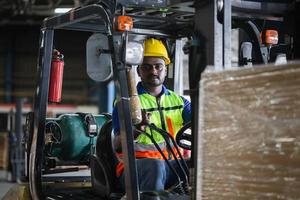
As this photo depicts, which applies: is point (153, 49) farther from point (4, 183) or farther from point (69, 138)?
point (4, 183)

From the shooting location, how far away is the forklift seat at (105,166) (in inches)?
143

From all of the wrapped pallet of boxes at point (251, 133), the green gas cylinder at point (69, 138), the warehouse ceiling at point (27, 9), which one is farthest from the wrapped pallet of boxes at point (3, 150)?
the wrapped pallet of boxes at point (251, 133)

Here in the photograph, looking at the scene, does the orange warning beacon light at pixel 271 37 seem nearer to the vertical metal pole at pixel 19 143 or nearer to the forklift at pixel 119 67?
the forklift at pixel 119 67

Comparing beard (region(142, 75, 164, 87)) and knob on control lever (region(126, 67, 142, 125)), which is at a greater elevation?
beard (region(142, 75, 164, 87))

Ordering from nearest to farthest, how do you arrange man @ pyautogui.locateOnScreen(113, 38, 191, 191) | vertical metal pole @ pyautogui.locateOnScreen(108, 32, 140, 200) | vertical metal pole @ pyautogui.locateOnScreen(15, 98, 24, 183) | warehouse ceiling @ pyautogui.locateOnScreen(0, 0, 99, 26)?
vertical metal pole @ pyautogui.locateOnScreen(108, 32, 140, 200) → man @ pyautogui.locateOnScreen(113, 38, 191, 191) → vertical metal pole @ pyautogui.locateOnScreen(15, 98, 24, 183) → warehouse ceiling @ pyautogui.locateOnScreen(0, 0, 99, 26)

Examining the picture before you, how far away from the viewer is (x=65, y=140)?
4594 millimetres

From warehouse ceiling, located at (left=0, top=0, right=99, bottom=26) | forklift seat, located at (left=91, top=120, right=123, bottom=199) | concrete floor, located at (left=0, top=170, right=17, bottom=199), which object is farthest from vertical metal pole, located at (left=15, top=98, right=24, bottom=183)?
forklift seat, located at (left=91, top=120, right=123, bottom=199)

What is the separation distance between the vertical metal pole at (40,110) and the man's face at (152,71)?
2.28 ft

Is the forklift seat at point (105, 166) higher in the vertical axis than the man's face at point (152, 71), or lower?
lower

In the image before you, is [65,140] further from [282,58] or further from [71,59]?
[71,59]

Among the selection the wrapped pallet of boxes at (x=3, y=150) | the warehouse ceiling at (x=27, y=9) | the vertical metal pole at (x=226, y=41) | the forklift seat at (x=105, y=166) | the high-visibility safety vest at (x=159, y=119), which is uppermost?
the warehouse ceiling at (x=27, y=9)

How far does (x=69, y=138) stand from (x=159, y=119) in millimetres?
1047

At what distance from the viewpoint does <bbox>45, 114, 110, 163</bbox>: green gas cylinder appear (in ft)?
14.7

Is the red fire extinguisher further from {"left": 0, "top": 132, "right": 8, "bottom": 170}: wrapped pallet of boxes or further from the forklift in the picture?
{"left": 0, "top": 132, "right": 8, "bottom": 170}: wrapped pallet of boxes
